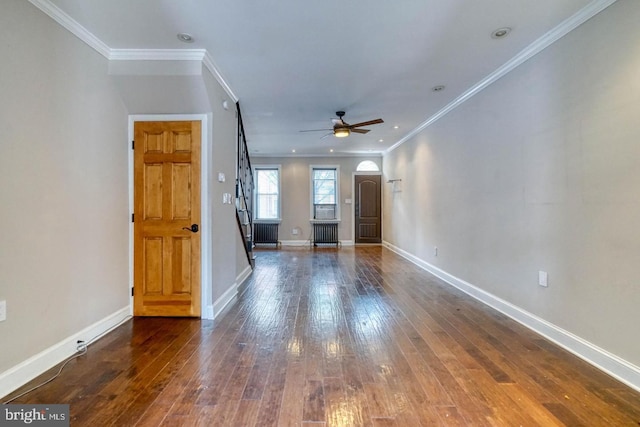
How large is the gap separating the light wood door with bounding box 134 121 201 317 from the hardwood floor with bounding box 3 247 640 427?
0.24 m

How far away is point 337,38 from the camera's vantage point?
8.87ft

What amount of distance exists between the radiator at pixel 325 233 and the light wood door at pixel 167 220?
579 cm

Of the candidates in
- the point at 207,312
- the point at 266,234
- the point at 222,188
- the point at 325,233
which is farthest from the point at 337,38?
the point at 266,234

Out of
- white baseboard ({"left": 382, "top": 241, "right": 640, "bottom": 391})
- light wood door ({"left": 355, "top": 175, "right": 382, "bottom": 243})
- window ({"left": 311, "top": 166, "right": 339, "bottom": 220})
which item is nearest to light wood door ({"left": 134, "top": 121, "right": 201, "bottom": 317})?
white baseboard ({"left": 382, "top": 241, "right": 640, "bottom": 391})

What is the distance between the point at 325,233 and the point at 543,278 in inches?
252

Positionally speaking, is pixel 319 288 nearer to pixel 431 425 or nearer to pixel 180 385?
pixel 180 385

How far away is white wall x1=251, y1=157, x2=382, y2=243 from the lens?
29.5 ft

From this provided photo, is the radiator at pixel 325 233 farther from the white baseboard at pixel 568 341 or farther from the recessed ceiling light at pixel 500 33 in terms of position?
the recessed ceiling light at pixel 500 33

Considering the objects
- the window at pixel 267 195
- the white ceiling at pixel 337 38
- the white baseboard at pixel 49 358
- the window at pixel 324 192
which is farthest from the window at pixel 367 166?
the white baseboard at pixel 49 358

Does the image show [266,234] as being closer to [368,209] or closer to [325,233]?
[325,233]

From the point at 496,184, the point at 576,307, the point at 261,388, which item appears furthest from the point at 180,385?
the point at 496,184

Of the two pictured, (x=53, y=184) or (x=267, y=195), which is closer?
(x=53, y=184)

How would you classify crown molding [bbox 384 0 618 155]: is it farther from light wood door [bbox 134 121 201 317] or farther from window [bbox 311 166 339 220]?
window [bbox 311 166 339 220]

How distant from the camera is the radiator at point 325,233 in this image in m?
8.91
